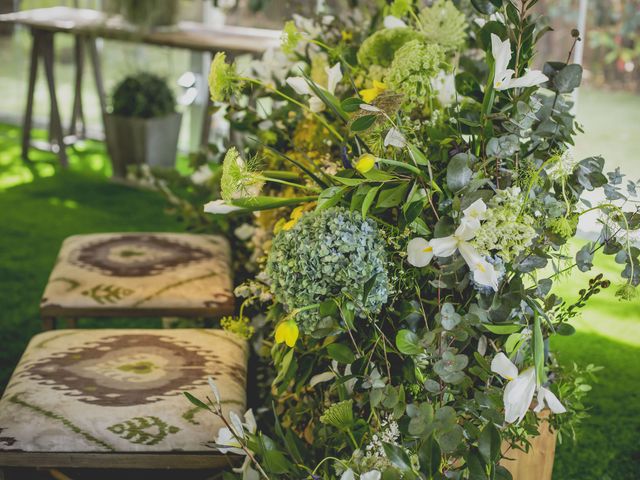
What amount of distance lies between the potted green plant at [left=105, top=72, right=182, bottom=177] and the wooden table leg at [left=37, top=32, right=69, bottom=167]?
1.25 feet

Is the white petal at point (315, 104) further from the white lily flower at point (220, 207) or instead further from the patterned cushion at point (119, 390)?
the patterned cushion at point (119, 390)

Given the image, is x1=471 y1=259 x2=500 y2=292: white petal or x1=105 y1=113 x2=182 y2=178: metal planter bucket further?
x1=105 y1=113 x2=182 y2=178: metal planter bucket

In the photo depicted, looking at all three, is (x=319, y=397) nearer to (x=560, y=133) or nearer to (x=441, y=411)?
(x=441, y=411)

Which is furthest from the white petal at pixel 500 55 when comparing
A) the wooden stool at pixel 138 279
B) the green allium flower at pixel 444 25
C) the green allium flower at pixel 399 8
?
the wooden stool at pixel 138 279

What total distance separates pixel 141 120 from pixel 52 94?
662 mm

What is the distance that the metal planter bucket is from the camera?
4.31 meters

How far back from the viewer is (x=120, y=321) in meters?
2.99

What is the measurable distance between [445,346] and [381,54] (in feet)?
1.99

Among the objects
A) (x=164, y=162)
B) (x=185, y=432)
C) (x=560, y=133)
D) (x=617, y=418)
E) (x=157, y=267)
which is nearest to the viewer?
(x=560, y=133)

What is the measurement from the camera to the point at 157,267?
216cm

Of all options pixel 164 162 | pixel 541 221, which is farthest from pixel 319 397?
pixel 164 162

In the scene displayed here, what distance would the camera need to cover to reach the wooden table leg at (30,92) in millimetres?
4539

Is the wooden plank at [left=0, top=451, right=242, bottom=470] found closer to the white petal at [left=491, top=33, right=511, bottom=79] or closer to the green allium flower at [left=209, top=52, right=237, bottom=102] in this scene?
the green allium flower at [left=209, top=52, right=237, bottom=102]

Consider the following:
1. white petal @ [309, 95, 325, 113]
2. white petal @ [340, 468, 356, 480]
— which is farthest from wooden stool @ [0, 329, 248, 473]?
white petal @ [309, 95, 325, 113]
